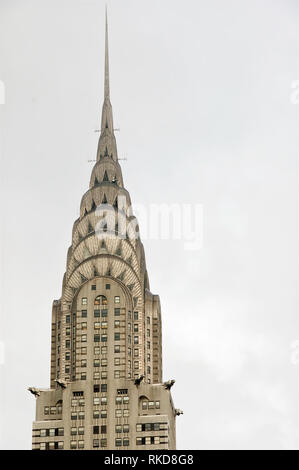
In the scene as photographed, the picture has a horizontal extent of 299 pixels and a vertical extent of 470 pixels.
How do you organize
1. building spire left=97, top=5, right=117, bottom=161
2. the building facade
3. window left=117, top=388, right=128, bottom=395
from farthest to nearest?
building spire left=97, top=5, right=117, bottom=161 < window left=117, top=388, right=128, bottom=395 < the building facade

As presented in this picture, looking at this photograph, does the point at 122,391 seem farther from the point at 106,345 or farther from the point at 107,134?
the point at 107,134

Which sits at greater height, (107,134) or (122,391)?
(107,134)

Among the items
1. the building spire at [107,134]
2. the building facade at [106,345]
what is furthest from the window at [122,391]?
the building spire at [107,134]

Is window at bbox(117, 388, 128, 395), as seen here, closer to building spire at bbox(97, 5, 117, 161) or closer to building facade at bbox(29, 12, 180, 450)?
building facade at bbox(29, 12, 180, 450)

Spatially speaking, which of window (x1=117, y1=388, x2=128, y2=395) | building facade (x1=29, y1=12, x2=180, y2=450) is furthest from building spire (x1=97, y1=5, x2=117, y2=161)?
window (x1=117, y1=388, x2=128, y2=395)

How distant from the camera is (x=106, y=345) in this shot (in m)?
122

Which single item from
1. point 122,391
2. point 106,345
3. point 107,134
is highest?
point 107,134

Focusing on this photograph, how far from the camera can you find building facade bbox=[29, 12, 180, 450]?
117m

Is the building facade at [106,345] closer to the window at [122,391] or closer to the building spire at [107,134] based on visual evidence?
the window at [122,391]

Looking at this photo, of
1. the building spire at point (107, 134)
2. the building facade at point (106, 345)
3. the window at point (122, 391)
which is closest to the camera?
the building facade at point (106, 345)

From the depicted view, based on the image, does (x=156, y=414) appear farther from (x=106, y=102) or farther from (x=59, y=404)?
(x=106, y=102)

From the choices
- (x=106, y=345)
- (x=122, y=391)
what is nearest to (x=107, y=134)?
(x=106, y=345)

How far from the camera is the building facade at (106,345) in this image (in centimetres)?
11675

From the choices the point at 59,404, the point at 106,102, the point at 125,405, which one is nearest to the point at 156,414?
the point at 125,405
